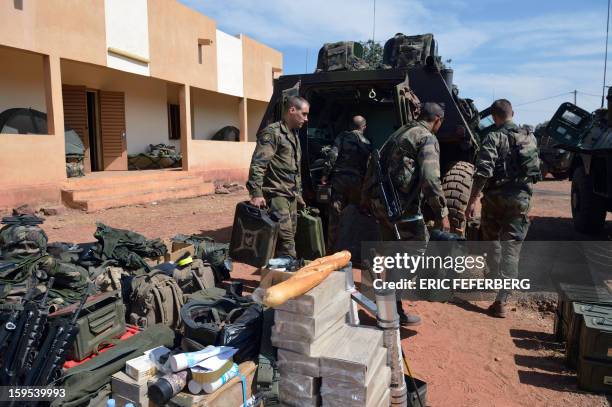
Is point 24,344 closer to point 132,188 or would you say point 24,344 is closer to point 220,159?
point 132,188

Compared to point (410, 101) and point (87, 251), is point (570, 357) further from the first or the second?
point (87, 251)

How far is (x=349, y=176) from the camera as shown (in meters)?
5.11

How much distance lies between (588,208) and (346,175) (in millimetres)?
3627

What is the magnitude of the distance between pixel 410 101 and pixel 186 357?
3.55 metres

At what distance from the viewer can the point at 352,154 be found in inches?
202

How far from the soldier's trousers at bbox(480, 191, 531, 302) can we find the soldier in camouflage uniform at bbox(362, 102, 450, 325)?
3.05ft

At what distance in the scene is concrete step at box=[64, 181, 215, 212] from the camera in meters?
8.62

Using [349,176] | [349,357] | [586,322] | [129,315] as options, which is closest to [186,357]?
[349,357]

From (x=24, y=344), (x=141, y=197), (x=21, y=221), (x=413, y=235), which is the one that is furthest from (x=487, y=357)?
(x=141, y=197)

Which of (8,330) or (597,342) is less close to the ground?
(8,330)

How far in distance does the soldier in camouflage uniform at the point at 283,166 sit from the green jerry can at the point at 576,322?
2137 millimetres

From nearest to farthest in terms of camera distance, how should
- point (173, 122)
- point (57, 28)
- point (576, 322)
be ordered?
point (576, 322)
point (57, 28)
point (173, 122)

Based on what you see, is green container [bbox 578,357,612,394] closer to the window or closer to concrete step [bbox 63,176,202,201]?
concrete step [bbox 63,176,202,201]

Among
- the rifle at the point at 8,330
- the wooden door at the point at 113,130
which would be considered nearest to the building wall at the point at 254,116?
the wooden door at the point at 113,130
